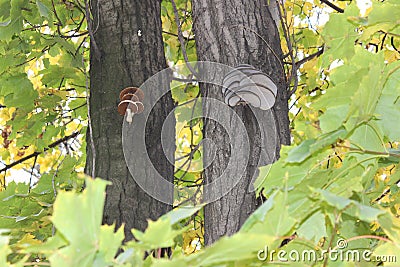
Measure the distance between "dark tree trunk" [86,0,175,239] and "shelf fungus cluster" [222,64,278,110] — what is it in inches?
13.0

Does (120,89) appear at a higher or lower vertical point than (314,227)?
higher

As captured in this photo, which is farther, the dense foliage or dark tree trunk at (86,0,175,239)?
dark tree trunk at (86,0,175,239)

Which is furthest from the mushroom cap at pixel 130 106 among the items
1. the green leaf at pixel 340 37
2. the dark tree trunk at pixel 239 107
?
the green leaf at pixel 340 37

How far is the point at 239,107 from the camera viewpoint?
1545 millimetres

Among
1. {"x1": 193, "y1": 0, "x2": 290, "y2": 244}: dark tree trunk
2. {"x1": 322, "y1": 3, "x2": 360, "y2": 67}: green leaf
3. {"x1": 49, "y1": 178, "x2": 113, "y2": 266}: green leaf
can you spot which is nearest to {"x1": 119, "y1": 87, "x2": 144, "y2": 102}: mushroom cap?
{"x1": 193, "y1": 0, "x2": 290, "y2": 244}: dark tree trunk

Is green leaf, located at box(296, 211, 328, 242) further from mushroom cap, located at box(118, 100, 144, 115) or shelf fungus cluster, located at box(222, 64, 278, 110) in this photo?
mushroom cap, located at box(118, 100, 144, 115)

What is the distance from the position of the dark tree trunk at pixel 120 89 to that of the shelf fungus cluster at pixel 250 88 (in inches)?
13.0

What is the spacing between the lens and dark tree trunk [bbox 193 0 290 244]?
4.93 feet

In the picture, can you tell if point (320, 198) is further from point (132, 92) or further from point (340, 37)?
point (132, 92)

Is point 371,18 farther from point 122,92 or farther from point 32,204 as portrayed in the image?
point 32,204

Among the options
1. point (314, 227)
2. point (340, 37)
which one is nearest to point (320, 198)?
point (314, 227)

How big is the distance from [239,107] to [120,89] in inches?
16.8

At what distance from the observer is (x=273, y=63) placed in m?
1.63

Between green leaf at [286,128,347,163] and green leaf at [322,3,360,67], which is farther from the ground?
green leaf at [322,3,360,67]
